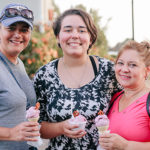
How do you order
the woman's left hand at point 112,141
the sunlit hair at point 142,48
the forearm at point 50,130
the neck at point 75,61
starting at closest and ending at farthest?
the woman's left hand at point 112,141, the sunlit hair at point 142,48, the forearm at point 50,130, the neck at point 75,61

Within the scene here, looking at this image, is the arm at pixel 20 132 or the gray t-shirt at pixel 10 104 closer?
the arm at pixel 20 132

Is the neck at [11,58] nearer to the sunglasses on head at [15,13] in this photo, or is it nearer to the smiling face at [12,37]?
the smiling face at [12,37]

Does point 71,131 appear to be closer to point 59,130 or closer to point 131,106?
point 59,130

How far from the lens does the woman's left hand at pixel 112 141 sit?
2.34 metres

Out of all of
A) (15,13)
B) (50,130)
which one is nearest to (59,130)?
(50,130)

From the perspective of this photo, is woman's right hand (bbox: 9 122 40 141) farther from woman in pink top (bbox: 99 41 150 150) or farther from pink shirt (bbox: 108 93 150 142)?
pink shirt (bbox: 108 93 150 142)

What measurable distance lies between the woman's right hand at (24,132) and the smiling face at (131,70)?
1.05m

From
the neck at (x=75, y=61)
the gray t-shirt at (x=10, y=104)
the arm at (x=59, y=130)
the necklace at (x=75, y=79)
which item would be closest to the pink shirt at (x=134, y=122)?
the arm at (x=59, y=130)

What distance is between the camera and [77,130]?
2.57 m

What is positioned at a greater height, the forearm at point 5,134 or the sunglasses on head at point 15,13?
the sunglasses on head at point 15,13

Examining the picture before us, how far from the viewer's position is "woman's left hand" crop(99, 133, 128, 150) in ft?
7.68

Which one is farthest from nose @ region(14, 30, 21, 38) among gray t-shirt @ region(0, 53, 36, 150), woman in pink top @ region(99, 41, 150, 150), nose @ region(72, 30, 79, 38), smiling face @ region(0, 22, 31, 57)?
woman in pink top @ region(99, 41, 150, 150)

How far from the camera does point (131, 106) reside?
2.57 metres

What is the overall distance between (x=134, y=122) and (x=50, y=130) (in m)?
0.98
